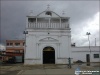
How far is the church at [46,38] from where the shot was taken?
35188 millimetres

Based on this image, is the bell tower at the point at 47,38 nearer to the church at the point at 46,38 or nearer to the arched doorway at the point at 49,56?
the church at the point at 46,38

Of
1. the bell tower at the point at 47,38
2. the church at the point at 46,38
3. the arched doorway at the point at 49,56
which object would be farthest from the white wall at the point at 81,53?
the bell tower at the point at 47,38

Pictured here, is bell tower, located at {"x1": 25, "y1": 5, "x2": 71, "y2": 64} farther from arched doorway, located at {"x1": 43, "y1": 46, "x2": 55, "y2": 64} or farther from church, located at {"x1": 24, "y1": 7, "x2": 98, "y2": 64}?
arched doorway, located at {"x1": 43, "y1": 46, "x2": 55, "y2": 64}

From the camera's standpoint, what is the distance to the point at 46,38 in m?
35.6

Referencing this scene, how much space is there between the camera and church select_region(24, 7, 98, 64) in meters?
35.2

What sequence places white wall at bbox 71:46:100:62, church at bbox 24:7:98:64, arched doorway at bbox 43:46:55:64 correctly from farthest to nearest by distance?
white wall at bbox 71:46:100:62, arched doorway at bbox 43:46:55:64, church at bbox 24:7:98:64

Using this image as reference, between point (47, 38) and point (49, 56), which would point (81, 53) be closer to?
point (49, 56)

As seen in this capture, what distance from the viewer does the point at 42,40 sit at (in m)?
35.6

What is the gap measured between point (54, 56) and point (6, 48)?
171 feet

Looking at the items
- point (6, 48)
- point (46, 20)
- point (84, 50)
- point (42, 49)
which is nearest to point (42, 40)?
point (42, 49)

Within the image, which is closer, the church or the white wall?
the church

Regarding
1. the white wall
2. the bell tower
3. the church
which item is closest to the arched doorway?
the church

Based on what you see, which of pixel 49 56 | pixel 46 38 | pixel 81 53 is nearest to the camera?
pixel 46 38

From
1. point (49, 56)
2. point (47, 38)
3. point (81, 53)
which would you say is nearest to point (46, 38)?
point (47, 38)
